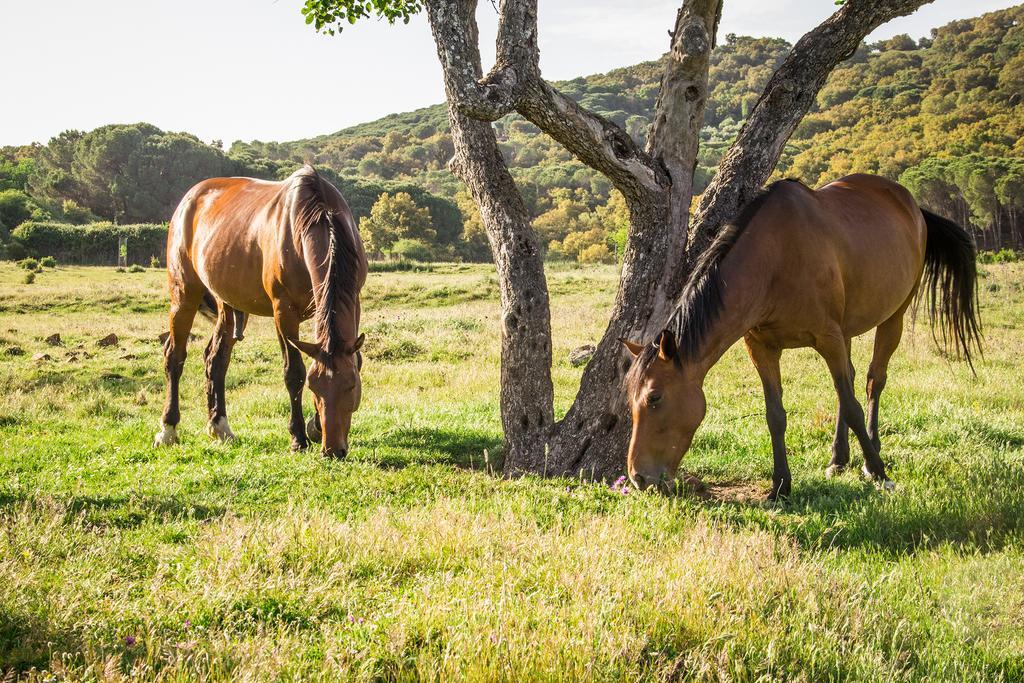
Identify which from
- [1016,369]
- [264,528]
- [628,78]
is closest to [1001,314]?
[1016,369]

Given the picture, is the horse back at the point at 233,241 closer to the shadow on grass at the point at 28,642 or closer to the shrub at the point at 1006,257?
the shadow on grass at the point at 28,642

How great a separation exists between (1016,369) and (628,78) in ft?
652

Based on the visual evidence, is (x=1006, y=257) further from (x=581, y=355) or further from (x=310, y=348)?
(x=310, y=348)

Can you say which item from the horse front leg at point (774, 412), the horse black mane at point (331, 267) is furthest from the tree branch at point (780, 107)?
the horse black mane at point (331, 267)

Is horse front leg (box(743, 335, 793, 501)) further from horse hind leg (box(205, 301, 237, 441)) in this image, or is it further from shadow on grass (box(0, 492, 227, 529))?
horse hind leg (box(205, 301, 237, 441))

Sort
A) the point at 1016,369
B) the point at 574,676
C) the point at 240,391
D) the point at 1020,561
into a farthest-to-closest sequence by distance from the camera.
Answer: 1. the point at 240,391
2. the point at 1016,369
3. the point at 1020,561
4. the point at 574,676

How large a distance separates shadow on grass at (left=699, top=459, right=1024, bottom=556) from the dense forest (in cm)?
4896

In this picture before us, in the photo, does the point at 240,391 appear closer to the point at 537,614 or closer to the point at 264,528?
the point at 264,528

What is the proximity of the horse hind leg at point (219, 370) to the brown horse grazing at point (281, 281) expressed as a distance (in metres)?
0.01

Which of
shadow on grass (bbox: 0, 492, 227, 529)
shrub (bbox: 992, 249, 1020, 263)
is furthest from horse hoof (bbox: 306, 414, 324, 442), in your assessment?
shrub (bbox: 992, 249, 1020, 263)

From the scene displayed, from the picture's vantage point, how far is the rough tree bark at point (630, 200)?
610cm

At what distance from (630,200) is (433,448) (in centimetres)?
341

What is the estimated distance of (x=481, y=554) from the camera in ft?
13.0

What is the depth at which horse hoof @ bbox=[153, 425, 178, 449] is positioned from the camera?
803 cm
